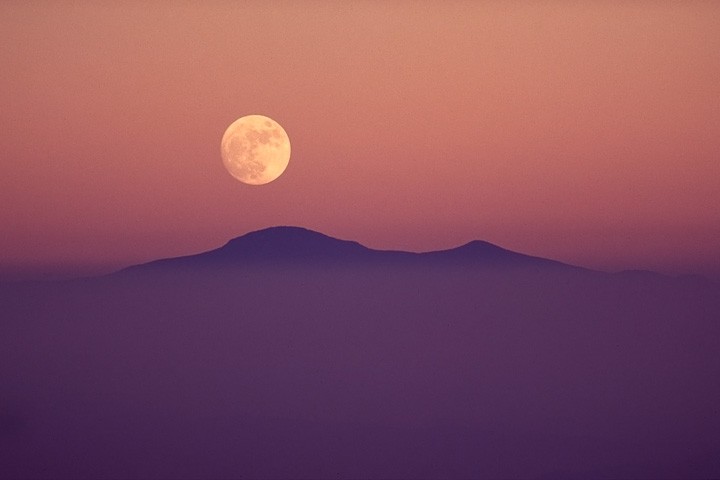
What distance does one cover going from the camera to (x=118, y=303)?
10.7 metres

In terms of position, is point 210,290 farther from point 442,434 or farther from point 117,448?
point 442,434

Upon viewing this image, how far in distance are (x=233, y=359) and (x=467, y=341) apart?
362 cm

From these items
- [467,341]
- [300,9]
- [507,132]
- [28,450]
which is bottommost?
[28,450]

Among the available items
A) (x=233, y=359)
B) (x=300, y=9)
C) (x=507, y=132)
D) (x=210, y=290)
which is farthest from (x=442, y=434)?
(x=300, y=9)

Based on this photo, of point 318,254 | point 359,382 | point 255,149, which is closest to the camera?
point 255,149

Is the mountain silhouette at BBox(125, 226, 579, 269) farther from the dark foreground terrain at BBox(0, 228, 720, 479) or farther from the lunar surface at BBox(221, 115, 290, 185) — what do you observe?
the lunar surface at BBox(221, 115, 290, 185)

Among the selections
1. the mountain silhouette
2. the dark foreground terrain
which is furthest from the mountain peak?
the dark foreground terrain

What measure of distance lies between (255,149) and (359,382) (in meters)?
3.79

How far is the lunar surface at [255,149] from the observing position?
7594mm

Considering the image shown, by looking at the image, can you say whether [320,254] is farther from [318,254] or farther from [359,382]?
[359,382]

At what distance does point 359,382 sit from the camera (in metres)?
9.51

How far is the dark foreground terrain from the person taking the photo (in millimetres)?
8383

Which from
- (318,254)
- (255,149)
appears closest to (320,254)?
(318,254)

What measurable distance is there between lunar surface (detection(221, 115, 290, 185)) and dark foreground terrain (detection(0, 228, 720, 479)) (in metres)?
3.01
